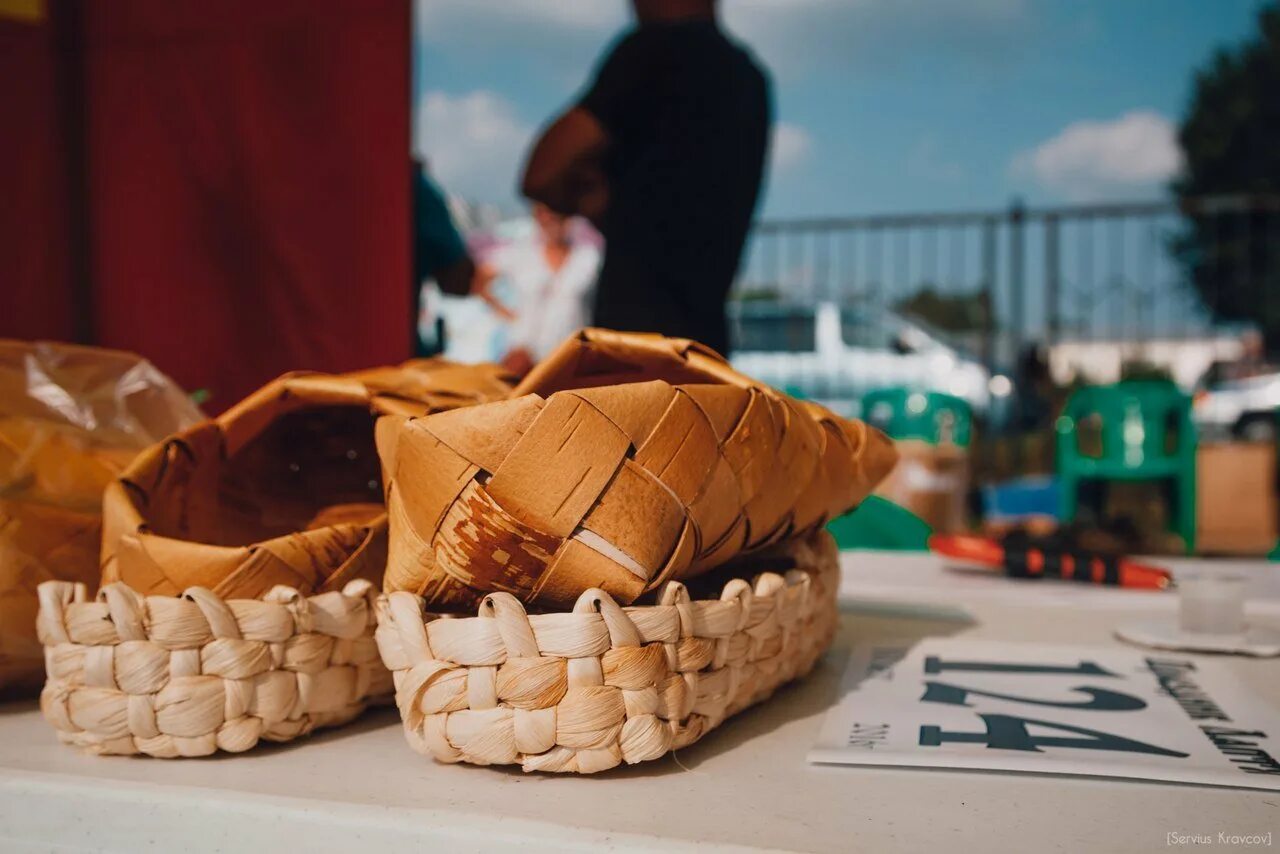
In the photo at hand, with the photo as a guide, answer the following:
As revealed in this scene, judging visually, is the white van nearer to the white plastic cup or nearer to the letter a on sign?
the white plastic cup

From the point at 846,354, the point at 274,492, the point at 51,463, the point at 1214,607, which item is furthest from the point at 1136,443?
the point at 51,463

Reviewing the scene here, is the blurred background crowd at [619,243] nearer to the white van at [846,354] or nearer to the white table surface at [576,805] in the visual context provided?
the white van at [846,354]

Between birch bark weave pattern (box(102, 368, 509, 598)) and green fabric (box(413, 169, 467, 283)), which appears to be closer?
birch bark weave pattern (box(102, 368, 509, 598))

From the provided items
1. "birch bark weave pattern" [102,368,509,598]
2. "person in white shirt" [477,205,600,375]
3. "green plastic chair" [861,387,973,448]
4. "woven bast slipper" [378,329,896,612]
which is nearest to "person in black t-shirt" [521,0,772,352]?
"birch bark weave pattern" [102,368,509,598]

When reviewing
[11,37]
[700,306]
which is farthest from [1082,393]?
[11,37]

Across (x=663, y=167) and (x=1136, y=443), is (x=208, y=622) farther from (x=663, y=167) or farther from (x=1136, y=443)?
(x=1136, y=443)

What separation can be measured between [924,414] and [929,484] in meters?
1.03

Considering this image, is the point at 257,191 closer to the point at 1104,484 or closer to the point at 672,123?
the point at 672,123

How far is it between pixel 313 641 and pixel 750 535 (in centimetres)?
23

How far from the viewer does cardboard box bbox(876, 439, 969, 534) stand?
11.0ft

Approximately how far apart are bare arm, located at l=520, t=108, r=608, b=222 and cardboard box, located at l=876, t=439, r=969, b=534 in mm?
2075

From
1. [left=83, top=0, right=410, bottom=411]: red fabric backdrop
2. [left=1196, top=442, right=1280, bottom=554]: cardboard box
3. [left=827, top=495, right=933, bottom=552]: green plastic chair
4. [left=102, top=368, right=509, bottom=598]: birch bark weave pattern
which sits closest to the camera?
[left=102, top=368, right=509, bottom=598]: birch bark weave pattern

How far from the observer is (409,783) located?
1.51ft

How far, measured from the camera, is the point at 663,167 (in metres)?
1.36
